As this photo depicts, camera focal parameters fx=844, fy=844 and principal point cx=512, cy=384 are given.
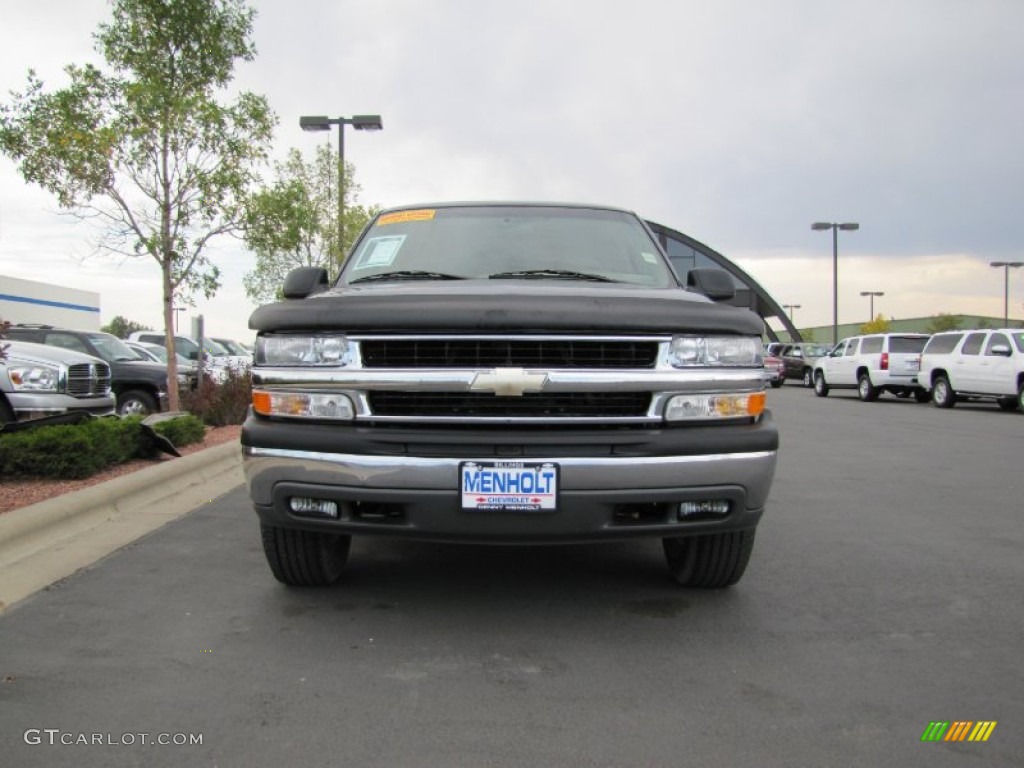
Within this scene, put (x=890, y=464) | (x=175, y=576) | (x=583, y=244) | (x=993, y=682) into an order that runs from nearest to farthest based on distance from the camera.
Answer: (x=993, y=682), (x=175, y=576), (x=583, y=244), (x=890, y=464)

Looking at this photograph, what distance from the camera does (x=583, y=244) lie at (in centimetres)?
494

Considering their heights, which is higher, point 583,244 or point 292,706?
point 583,244

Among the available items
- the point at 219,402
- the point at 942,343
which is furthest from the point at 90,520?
the point at 942,343

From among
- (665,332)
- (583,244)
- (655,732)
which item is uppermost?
(583,244)

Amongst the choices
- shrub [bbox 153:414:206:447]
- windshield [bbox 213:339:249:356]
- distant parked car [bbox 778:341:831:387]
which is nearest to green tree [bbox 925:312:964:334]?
distant parked car [bbox 778:341:831:387]

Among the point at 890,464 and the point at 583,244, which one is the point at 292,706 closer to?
the point at 583,244

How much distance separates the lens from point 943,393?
1945 cm

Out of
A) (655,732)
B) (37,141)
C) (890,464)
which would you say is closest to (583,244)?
(655,732)

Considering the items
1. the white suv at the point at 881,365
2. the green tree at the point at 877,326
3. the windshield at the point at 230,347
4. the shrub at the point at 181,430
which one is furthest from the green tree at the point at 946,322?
the shrub at the point at 181,430

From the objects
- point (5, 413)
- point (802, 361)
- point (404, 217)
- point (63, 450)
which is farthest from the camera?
point (802, 361)

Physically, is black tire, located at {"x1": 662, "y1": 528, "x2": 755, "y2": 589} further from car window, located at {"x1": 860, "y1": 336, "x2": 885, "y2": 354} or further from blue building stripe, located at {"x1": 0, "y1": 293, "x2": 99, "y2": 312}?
blue building stripe, located at {"x1": 0, "y1": 293, "x2": 99, "y2": 312}

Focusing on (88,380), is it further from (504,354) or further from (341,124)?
(341,124)

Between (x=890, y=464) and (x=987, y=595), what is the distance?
5180 mm

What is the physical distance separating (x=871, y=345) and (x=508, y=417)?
21.8 meters
